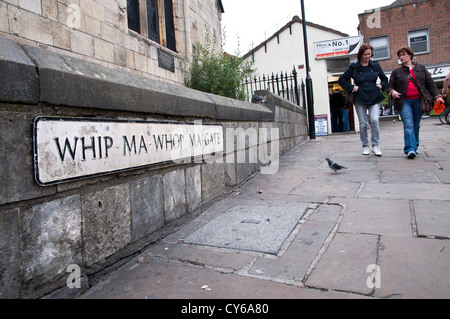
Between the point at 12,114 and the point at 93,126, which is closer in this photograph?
the point at 12,114

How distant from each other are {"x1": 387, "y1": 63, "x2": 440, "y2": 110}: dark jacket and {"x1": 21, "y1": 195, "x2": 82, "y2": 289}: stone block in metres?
5.19

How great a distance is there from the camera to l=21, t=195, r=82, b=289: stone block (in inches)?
57.9

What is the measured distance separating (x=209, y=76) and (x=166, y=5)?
6.89 ft

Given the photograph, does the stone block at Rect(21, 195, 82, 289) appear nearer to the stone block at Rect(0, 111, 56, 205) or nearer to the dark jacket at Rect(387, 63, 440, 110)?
the stone block at Rect(0, 111, 56, 205)

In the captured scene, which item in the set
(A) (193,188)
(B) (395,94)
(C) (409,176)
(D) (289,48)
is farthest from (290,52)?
(A) (193,188)

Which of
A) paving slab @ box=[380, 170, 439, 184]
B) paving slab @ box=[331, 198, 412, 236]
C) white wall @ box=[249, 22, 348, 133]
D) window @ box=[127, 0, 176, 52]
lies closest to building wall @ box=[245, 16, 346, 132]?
white wall @ box=[249, 22, 348, 133]

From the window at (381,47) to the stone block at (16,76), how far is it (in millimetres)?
25136

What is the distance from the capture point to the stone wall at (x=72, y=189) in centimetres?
141

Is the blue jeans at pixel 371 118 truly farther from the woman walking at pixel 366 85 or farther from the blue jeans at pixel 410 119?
the blue jeans at pixel 410 119

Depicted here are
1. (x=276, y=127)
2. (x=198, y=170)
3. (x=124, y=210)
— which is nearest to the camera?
(x=124, y=210)

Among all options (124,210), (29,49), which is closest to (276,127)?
(124,210)

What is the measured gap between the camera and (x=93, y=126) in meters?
Answer: 1.83
